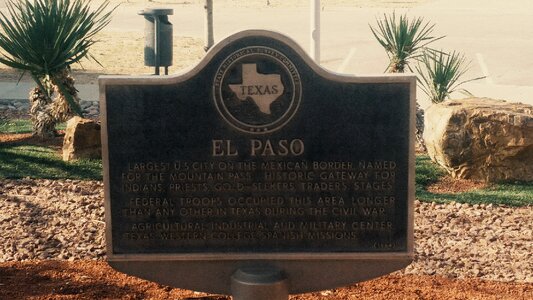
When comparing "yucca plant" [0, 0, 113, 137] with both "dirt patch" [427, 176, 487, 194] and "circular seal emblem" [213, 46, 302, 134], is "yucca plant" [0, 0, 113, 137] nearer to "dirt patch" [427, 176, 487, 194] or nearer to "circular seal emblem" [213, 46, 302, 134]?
"dirt patch" [427, 176, 487, 194]

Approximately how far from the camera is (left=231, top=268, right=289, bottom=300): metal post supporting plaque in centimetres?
522

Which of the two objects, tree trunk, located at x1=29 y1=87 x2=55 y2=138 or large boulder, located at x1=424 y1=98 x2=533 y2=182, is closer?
large boulder, located at x1=424 y1=98 x2=533 y2=182

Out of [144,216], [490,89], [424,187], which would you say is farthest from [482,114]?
[490,89]

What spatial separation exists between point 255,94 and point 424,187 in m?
4.35

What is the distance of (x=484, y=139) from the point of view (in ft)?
30.3

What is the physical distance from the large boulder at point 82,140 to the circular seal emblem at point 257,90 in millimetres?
4733

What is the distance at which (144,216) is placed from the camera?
17.4ft

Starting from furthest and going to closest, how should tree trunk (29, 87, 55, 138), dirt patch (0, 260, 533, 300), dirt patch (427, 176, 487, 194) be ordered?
tree trunk (29, 87, 55, 138) < dirt patch (427, 176, 487, 194) < dirt patch (0, 260, 533, 300)

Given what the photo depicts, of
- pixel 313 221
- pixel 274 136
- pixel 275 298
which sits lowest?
pixel 275 298

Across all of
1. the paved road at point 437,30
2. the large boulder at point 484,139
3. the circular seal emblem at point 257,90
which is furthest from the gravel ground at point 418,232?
the paved road at point 437,30

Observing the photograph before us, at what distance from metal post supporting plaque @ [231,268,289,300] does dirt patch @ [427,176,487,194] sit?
4.01 metres

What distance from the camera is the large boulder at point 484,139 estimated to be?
30.1 feet

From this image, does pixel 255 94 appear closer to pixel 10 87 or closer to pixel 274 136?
pixel 274 136

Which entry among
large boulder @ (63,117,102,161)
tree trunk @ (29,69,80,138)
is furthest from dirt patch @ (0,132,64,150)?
large boulder @ (63,117,102,161)
